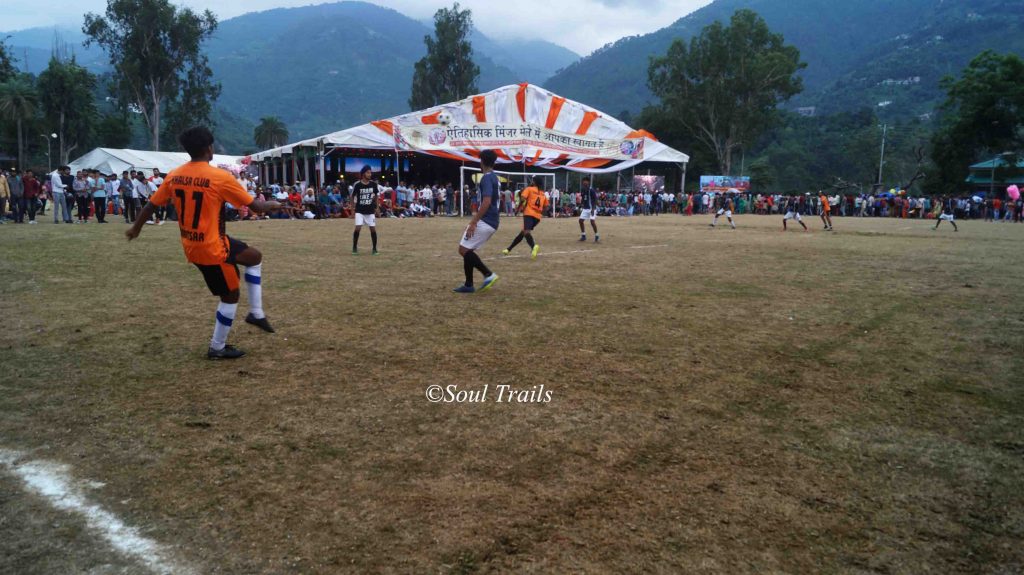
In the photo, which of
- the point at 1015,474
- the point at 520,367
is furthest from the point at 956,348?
the point at 520,367

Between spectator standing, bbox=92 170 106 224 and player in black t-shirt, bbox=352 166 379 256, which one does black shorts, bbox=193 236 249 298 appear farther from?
spectator standing, bbox=92 170 106 224

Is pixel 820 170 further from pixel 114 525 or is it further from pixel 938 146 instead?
pixel 114 525

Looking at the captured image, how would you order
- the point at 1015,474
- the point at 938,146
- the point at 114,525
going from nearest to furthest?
the point at 114,525 < the point at 1015,474 < the point at 938,146

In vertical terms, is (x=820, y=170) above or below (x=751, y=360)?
above

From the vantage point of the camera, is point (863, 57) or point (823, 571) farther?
point (863, 57)

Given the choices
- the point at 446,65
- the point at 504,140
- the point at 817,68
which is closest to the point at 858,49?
the point at 817,68

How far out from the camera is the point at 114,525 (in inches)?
98.1

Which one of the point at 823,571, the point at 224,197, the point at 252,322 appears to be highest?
the point at 224,197

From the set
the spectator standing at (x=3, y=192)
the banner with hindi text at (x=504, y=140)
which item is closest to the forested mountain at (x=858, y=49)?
the banner with hindi text at (x=504, y=140)

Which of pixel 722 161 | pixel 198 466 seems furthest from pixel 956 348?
pixel 722 161

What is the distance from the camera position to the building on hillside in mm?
49188

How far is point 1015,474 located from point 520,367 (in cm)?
301

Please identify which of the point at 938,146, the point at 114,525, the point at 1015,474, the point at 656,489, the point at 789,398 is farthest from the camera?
the point at 938,146

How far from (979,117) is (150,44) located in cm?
6730
